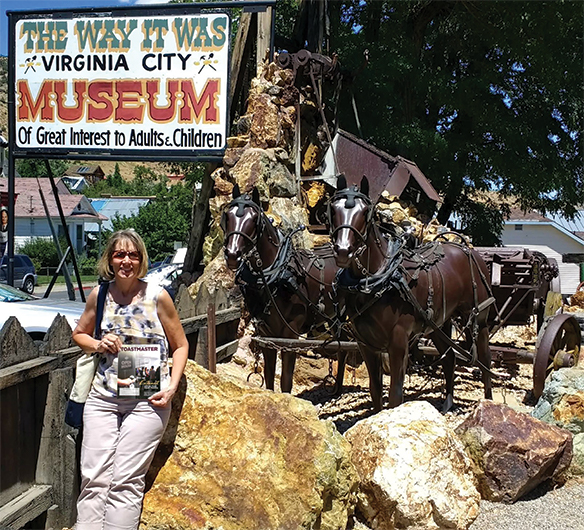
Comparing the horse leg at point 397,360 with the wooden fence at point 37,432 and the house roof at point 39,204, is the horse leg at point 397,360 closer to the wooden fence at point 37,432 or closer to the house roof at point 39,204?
the wooden fence at point 37,432

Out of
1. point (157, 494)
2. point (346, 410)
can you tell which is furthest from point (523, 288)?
point (157, 494)

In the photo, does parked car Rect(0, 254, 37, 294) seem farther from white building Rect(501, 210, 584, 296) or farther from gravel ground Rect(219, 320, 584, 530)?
white building Rect(501, 210, 584, 296)

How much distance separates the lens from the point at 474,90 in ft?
56.0

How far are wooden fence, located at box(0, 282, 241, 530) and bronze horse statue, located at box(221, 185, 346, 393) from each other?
2568 millimetres

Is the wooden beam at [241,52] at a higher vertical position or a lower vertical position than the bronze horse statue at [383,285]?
higher

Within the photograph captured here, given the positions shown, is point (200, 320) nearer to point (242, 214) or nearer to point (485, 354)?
point (242, 214)

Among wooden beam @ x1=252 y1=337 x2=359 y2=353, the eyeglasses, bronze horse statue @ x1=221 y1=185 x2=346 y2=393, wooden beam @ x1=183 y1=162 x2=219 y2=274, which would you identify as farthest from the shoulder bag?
wooden beam @ x1=183 y1=162 x2=219 y2=274

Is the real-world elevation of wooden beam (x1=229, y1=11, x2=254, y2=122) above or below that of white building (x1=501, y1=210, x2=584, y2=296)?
above

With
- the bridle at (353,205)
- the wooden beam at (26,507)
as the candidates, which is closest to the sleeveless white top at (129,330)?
the wooden beam at (26,507)

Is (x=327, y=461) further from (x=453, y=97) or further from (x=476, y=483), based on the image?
(x=453, y=97)

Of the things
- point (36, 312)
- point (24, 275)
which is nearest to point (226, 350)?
point (36, 312)

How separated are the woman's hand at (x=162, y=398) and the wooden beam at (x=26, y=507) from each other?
0.94m

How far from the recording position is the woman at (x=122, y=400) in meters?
3.58

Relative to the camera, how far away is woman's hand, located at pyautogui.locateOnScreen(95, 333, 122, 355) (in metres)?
3.67
